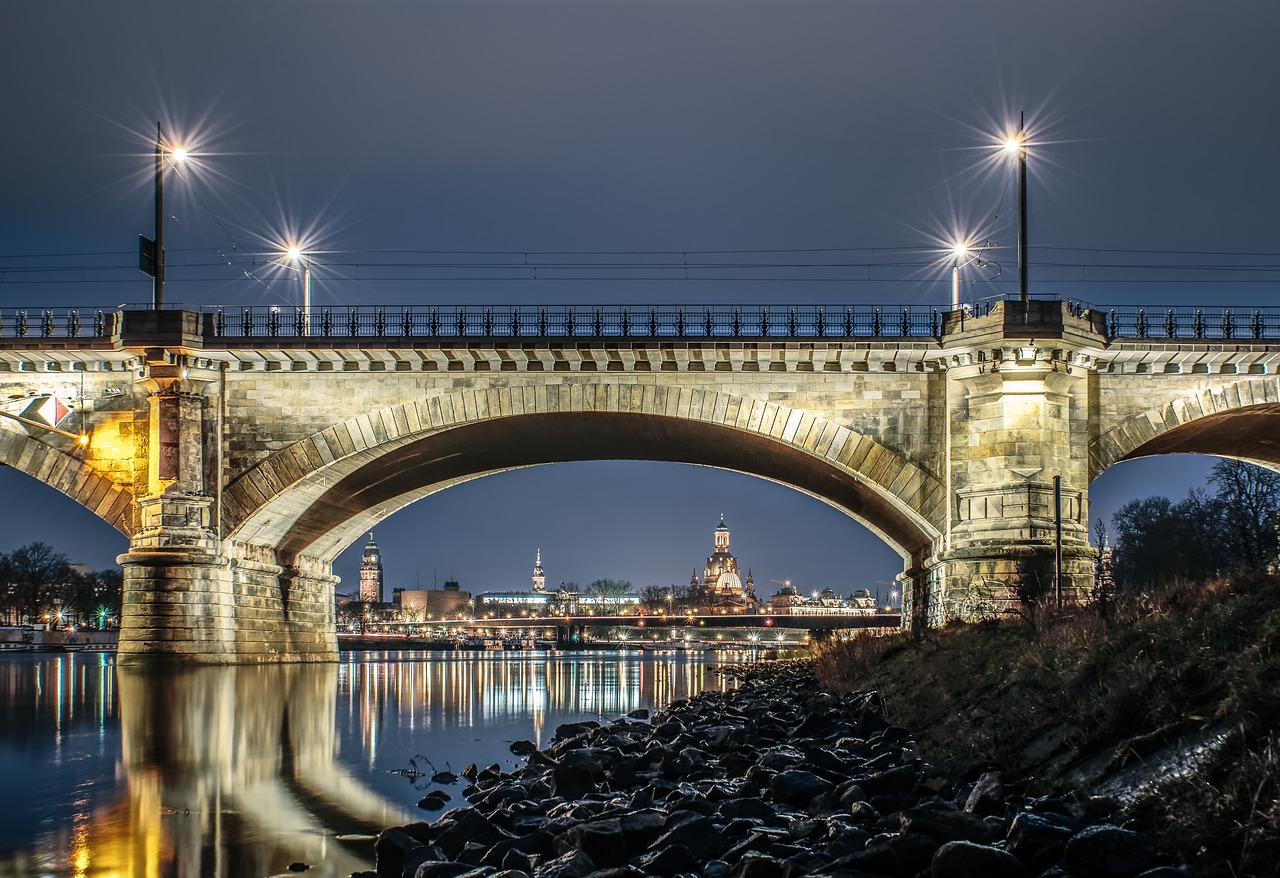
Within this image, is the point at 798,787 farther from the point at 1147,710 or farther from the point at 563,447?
the point at 563,447

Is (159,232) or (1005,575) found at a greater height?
(159,232)

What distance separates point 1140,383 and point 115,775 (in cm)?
3541

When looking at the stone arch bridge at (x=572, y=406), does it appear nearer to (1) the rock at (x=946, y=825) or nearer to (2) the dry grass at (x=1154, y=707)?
(2) the dry grass at (x=1154, y=707)

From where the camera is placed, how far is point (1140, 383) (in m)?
41.9

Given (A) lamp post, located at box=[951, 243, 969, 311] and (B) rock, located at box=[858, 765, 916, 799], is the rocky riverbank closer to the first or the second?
(B) rock, located at box=[858, 765, 916, 799]

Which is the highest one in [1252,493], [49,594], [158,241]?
[158,241]

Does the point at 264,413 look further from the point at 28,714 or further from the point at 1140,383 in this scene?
the point at 1140,383

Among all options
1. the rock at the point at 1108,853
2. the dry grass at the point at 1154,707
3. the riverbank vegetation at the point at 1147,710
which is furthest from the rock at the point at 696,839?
the dry grass at the point at 1154,707

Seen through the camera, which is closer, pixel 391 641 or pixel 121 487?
pixel 121 487

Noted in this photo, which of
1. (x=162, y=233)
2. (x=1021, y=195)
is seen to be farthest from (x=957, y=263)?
(x=162, y=233)

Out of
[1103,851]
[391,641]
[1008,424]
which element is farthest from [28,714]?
[391,641]

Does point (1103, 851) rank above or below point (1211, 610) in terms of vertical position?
below

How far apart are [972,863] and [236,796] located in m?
11.0

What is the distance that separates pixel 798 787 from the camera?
12406 millimetres
